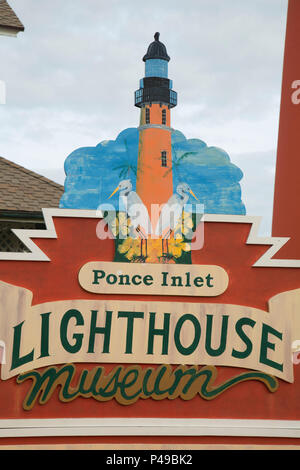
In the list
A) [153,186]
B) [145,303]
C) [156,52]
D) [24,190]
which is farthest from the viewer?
[24,190]

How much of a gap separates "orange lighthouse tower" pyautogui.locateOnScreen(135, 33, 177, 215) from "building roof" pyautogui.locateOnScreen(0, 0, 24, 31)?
4.65 meters

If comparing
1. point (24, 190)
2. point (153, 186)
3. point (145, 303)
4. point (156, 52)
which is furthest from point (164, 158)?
point (24, 190)

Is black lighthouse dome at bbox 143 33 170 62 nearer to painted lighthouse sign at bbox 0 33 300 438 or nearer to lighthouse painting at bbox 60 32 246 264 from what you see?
lighthouse painting at bbox 60 32 246 264

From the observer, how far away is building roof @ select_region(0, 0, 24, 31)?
1466cm

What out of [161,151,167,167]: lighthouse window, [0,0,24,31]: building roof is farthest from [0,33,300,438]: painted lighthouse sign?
[0,0,24,31]: building roof

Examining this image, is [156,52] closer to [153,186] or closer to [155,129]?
[155,129]

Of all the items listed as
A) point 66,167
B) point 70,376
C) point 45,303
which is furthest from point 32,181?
point 70,376

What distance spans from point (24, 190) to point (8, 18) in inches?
180

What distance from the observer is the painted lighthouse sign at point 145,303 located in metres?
10.3

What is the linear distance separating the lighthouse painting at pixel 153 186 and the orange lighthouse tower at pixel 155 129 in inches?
0.7

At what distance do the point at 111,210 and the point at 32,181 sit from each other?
4171 mm

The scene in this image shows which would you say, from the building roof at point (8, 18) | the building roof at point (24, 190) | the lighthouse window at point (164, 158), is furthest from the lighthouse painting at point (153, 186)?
the building roof at point (8, 18)

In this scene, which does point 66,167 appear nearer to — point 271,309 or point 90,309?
point 90,309

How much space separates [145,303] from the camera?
10.5m
